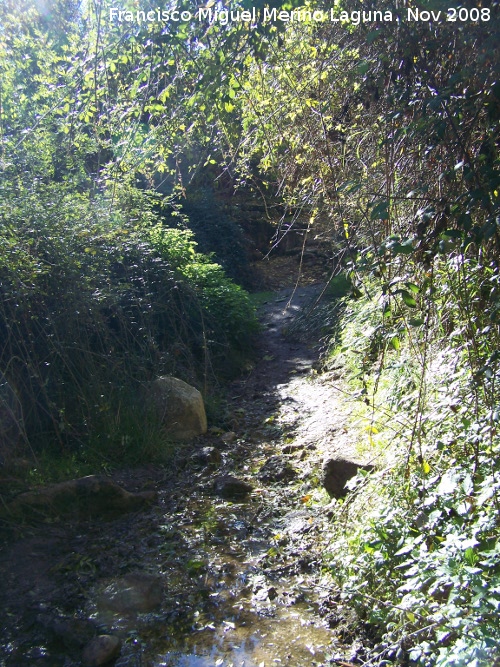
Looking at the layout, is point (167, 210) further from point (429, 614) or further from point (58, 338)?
point (429, 614)

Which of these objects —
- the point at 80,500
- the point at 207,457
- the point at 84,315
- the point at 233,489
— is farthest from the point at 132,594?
the point at 84,315

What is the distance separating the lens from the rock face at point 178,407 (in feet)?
Answer: 22.7

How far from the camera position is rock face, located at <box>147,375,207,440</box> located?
6.93 m

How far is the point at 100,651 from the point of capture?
362 cm

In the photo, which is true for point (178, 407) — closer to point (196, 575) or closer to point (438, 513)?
point (196, 575)

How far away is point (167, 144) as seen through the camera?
4.78 meters

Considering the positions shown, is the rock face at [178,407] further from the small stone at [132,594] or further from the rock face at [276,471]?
the small stone at [132,594]

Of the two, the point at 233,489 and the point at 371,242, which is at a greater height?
the point at 371,242

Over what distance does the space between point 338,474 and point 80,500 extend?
6.86ft

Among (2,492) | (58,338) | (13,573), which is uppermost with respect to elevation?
(58,338)

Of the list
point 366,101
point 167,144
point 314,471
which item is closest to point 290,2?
point 366,101

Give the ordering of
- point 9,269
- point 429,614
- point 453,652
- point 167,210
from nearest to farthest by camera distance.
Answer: point 453,652, point 429,614, point 9,269, point 167,210

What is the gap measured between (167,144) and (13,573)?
3.17m

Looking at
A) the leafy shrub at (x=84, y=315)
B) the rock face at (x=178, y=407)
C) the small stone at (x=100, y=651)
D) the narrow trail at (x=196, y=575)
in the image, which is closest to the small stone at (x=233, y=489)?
the narrow trail at (x=196, y=575)
